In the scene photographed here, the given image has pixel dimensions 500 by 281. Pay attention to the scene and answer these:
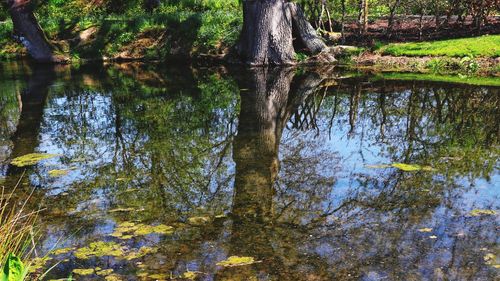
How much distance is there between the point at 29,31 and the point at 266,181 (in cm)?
1703

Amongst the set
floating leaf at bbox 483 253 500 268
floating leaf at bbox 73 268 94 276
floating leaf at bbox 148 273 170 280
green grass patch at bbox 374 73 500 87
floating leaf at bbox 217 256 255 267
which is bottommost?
floating leaf at bbox 73 268 94 276

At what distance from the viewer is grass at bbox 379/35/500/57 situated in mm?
15836

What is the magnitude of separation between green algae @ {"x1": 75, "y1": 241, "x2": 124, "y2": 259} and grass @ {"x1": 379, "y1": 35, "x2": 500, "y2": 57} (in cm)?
1360

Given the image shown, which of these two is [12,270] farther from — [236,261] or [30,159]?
[30,159]

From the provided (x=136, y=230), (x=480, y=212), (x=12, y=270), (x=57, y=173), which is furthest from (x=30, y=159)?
(x=480, y=212)

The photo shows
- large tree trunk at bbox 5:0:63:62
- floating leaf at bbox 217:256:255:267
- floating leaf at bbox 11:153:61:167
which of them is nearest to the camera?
floating leaf at bbox 217:256:255:267

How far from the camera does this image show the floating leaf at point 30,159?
322 inches

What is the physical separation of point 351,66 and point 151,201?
12.0 metres

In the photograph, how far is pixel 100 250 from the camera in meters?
5.20

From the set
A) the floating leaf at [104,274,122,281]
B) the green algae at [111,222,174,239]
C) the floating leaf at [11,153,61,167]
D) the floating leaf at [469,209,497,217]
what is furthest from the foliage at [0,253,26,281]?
the floating leaf at [11,153,61,167]

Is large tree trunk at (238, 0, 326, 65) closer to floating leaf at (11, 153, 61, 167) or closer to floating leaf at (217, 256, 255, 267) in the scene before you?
floating leaf at (11, 153, 61, 167)

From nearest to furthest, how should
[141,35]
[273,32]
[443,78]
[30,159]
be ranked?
[30,159] → [443,78] → [273,32] → [141,35]

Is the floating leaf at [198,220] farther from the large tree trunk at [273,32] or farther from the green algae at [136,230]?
the large tree trunk at [273,32]

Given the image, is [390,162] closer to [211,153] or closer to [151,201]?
[211,153]
